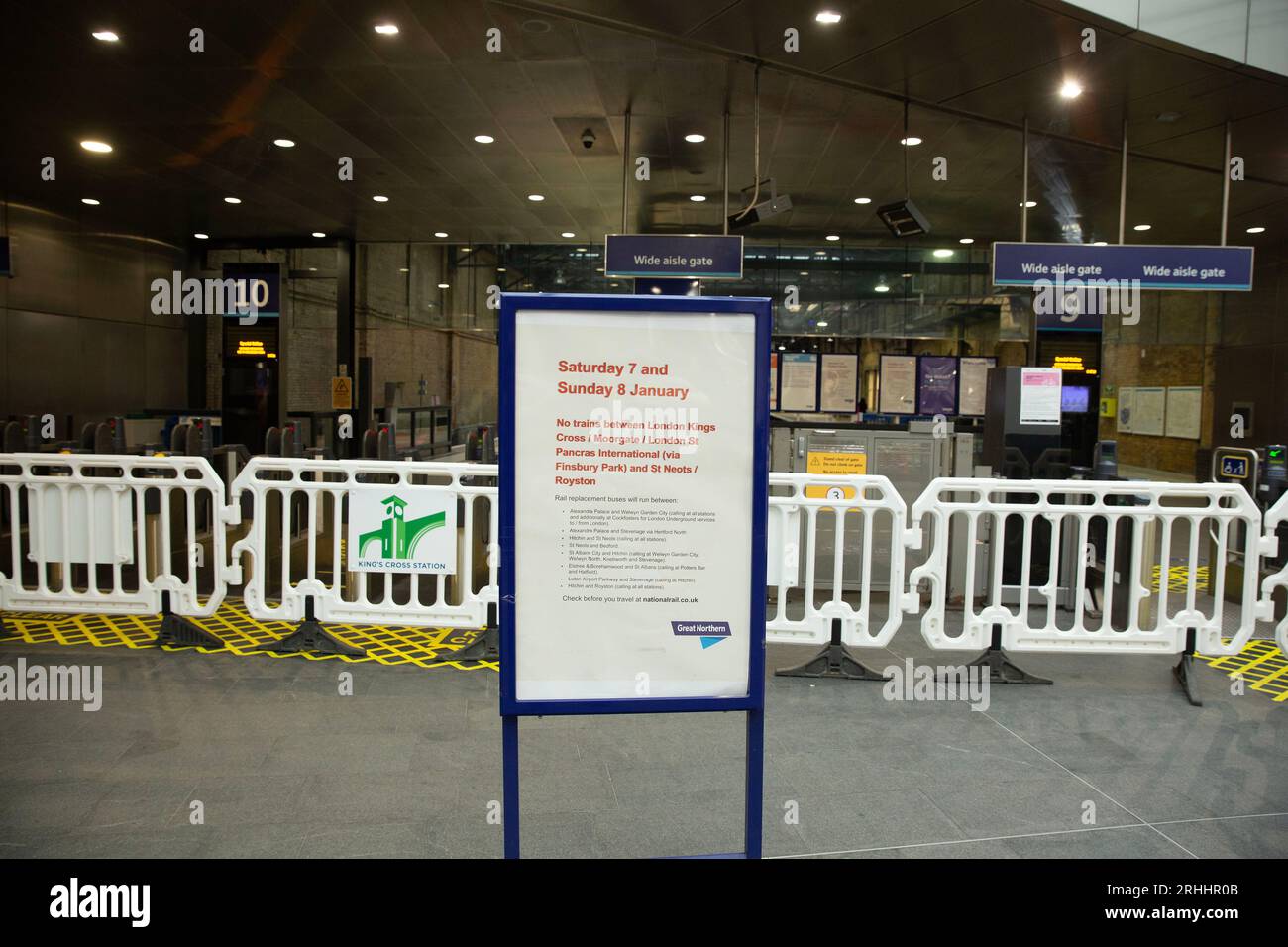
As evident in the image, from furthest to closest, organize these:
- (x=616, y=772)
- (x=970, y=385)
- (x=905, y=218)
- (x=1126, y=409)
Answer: (x=1126, y=409), (x=970, y=385), (x=905, y=218), (x=616, y=772)

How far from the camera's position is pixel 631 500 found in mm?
2281

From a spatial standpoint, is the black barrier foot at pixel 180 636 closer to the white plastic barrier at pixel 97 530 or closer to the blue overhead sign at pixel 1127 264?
the white plastic barrier at pixel 97 530

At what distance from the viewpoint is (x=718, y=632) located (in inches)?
91.5

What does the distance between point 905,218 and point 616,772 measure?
6931mm

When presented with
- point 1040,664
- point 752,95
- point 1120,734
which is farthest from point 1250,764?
point 752,95

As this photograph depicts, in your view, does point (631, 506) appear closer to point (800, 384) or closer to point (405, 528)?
point (405, 528)

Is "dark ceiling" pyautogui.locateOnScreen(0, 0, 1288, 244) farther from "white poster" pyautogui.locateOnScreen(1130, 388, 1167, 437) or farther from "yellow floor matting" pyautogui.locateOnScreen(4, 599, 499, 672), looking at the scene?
"white poster" pyautogui.locateOnScreen(1130, 388, 1167, 437)

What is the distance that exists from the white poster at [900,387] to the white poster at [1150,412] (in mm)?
7105

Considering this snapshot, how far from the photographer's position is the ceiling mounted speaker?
8.66 m

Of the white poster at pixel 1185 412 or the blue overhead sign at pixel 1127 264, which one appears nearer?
the blue overhead sign at pixel 1127 264

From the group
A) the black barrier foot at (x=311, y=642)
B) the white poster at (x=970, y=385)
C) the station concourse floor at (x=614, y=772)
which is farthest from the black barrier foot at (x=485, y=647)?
the white poster at (x=970, y=385)

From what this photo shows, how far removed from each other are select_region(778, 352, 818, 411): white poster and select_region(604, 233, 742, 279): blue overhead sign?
5554 mm

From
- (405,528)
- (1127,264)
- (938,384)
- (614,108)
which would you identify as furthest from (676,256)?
(938,384)

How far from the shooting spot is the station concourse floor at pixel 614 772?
3172 mm
